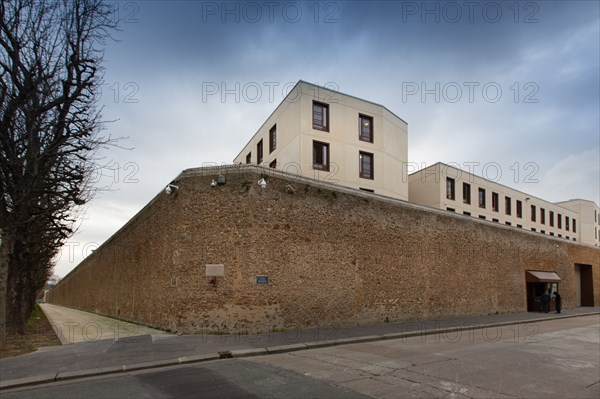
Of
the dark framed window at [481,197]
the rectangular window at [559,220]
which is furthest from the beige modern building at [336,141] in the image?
the rectangular window at [559,220]

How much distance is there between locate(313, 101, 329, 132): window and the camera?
86.1ft

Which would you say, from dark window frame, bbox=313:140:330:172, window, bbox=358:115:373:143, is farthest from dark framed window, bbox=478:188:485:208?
dark window frame, bbox=313:140:330:172

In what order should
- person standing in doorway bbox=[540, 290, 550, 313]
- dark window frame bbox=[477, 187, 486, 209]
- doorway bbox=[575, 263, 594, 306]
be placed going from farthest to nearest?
dark window frame bbox=[477, 187, 486, 209] → doorway bbox=[575, 263, 594, 306] → person standing in doorway bbox=[540, 290, 550, 313]

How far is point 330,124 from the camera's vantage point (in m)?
26.6

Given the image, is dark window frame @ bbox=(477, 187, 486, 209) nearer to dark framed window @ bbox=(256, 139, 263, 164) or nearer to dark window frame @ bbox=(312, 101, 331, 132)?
dark window frame @ bbox=(312, 101, 331, 132)

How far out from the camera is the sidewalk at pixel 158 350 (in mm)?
8414

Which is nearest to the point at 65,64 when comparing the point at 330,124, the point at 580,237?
the point at 330,124

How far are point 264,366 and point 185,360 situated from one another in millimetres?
1929

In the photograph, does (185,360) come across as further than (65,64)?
No

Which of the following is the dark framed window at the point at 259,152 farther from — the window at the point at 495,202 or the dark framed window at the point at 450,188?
the window at the point at 495,202

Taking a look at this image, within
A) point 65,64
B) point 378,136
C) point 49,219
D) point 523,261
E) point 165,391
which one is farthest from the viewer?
point 378,136

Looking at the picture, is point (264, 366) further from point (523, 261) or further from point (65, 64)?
point (523, 261)

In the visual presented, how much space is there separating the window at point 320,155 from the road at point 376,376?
1542 centimetres

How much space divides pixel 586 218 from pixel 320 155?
2052 inches
